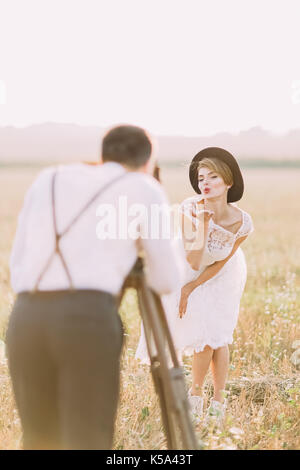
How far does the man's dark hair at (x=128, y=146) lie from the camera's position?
3.11 metres

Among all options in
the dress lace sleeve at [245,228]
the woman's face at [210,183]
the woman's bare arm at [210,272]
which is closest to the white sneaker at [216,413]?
the woman's bare arm at [210,272]

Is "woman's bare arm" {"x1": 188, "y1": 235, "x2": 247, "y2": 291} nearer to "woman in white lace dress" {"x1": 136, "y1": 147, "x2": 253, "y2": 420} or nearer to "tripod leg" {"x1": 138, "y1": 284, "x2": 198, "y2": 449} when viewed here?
"woman in white lace dress" {"x1": 136, "y1": 147, "x2": 253, "y2": 420}

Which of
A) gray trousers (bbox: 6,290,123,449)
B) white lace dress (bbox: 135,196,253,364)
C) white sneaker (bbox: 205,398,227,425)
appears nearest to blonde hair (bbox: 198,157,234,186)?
white lace dress (bbox: 135,196,253,364)

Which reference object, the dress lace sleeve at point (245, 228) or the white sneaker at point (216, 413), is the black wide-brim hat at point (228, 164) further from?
the white sneaker at point (216, 413)

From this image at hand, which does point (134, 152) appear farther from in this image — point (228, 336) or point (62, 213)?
point (228, 336)

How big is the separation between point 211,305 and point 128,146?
8.35 ft

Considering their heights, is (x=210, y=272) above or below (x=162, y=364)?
below

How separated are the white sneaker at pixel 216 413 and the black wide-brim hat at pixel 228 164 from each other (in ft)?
5.17

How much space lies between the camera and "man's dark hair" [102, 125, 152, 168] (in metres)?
3.11

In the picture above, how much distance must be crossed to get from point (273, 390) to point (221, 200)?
1.64m

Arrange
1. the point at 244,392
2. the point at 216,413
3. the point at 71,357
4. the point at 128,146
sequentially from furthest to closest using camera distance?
the point at 244,392 → the point at 216,413 → the point at 128,146 → the point at 71,357

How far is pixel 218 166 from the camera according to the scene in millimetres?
5148

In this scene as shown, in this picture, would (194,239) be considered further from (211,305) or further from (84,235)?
(84,235)

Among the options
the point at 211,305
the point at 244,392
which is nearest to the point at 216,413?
the point at 244,392
